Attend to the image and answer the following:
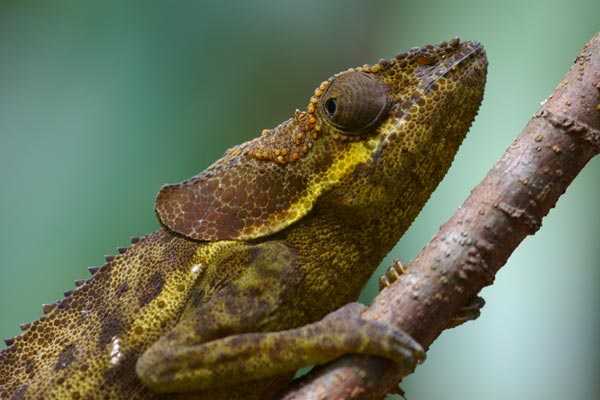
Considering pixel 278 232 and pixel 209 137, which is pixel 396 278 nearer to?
pixel 278 232

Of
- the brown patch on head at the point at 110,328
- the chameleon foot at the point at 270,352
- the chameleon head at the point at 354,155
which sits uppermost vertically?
the chameleon head at the point at 354,155

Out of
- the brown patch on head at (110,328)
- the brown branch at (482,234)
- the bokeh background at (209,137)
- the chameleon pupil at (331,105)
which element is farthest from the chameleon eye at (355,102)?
the bokeh background at (209,137)

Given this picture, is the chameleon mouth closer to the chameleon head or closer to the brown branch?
the chameleon head

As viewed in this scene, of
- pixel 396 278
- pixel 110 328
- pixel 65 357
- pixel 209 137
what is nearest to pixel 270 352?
pixel 396 278

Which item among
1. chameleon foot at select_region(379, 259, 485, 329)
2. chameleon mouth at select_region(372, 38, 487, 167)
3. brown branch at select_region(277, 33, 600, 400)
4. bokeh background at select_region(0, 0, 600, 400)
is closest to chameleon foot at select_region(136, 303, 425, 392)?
brown branch at select_region(277, 33, 600, 400)

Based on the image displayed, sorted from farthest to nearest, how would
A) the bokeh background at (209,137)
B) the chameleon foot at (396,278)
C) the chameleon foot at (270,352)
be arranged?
the bokeh background at (209,137), the chameleon foot at (396,278), the chameleon foot at (270,352)

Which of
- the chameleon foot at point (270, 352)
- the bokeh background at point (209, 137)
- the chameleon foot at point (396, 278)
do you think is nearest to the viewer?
the chameleon foot at point (270, 352)

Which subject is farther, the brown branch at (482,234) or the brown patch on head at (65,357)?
the brown patch on head at (65,357)

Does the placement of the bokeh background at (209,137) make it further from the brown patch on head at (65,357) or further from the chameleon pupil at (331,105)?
the chameleon pupil at (331,105)
